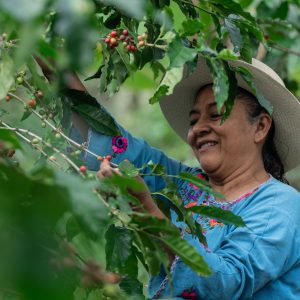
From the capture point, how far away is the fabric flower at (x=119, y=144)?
2469 millimetres

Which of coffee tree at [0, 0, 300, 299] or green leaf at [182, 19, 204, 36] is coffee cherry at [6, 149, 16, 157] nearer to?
coffee tree at [0, 0, 300, 299]

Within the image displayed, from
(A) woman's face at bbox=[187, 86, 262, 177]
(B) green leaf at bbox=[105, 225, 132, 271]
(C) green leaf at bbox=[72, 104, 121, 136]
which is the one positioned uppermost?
(C) green leaf at bbox=[72, 104, 121, 136]

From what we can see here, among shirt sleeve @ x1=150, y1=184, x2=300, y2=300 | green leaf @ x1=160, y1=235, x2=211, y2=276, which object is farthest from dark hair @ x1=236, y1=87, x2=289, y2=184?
green leaf @ x1=160, y1=235, x2=211, y2=276

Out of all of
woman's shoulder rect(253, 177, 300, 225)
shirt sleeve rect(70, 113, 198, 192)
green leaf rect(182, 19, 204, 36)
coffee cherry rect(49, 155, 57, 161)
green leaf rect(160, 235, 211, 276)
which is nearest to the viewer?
green leaf rect(160, 235, 211, 276)

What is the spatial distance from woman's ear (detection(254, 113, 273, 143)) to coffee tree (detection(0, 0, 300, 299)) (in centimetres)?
29

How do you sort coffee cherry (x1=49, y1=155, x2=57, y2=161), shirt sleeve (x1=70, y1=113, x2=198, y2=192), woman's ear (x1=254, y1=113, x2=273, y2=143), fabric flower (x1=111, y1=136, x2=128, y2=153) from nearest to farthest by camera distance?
coffee cherry (x1=49, y1=155, x2=57, y2=161) < shirt sleeve (x1=70, y1=113, x2=198, y2=192) < fabric flower (x1=111, y1=136, x2=128, y2=153) < woman's ear (x1=254, y1=113, x2=273, y2=143)

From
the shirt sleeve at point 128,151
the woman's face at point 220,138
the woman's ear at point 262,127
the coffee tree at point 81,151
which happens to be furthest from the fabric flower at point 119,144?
the woman's ear at point 262,127

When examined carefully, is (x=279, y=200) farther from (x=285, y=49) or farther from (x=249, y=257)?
(x=285, y=49)

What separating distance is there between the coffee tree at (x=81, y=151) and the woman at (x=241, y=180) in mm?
268

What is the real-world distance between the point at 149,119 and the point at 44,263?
7.15m

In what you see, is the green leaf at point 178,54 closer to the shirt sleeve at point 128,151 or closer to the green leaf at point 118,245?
the green leaf at point 118,245

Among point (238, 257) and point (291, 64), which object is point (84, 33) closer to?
point (238, 257)

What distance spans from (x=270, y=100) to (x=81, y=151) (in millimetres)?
1006

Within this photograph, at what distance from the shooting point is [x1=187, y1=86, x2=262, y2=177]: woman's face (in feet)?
8.15
